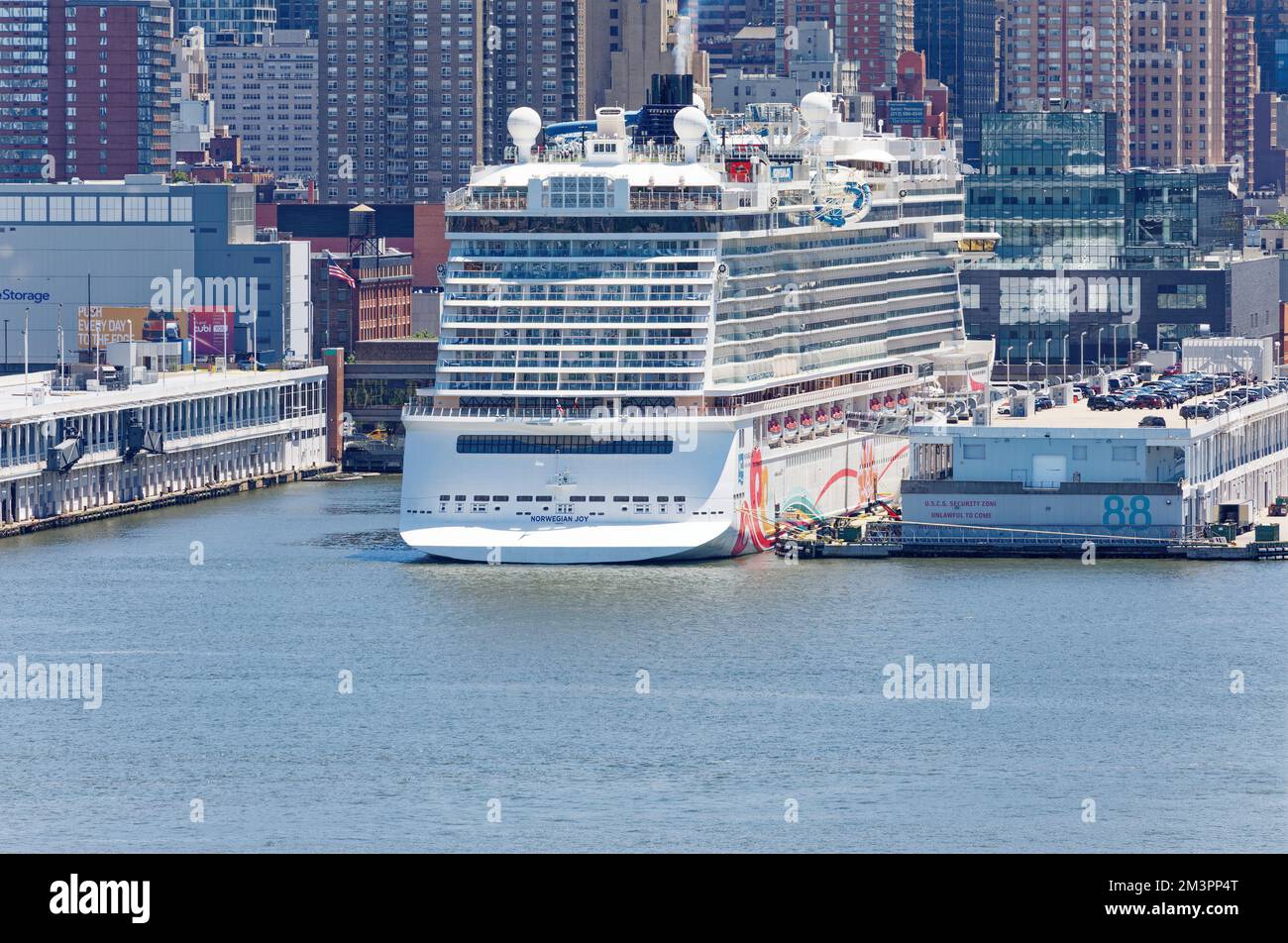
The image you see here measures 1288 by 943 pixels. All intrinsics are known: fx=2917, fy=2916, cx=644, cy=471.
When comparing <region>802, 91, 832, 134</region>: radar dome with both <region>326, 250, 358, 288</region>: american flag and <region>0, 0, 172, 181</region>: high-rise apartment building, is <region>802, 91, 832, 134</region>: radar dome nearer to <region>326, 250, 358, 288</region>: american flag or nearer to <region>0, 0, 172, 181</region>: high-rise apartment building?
<region>326, 250, 358, 288</region>: american flag

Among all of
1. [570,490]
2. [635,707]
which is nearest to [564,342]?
[570,490]

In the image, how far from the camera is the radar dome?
79438mm

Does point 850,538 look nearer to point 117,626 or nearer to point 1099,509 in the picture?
point 1099,509

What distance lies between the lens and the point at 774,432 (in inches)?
2618

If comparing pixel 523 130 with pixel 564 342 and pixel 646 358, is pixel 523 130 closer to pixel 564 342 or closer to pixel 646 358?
pixel 564 342

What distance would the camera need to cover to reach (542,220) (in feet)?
209

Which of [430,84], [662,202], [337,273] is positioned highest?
[430,84]

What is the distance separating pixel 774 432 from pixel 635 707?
2507cm

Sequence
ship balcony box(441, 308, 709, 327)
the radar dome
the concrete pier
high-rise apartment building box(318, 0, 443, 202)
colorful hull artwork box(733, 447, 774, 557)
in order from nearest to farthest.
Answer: colorful hull artwork box(733, 447, 774, 557) < ship balcony box(441, 308, 709, 327) < the concrete pier < the radar dome < high-rise apartment building box(318, 0, 443, 202)

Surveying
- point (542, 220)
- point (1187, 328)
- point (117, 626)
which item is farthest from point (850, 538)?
point (1187, 328)

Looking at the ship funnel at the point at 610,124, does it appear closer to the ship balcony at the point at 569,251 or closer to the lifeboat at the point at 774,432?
the ship balcony at the point at 569,251

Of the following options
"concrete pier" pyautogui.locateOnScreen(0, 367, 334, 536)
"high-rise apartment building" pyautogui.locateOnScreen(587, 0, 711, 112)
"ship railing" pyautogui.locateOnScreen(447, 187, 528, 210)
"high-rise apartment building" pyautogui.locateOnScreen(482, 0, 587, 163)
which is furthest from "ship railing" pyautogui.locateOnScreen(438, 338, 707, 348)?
"high-rise apartment building" pyautogui.locateOnScreen(587, 0, 711, 112)

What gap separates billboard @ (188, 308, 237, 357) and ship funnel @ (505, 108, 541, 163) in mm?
36204
